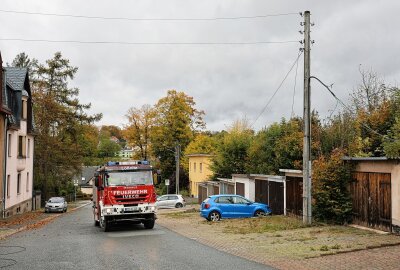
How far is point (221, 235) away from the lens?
1844 centimetres

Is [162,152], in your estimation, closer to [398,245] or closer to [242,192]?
[242,192]

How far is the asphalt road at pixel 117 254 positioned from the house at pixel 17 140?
57.0 ft

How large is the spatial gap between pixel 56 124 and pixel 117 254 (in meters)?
44.6

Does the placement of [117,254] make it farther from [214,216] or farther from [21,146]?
[21,146]

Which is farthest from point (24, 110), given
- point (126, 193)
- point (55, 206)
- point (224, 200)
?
point (126, 193)

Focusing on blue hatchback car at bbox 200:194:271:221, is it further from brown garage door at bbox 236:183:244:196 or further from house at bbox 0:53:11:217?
house at bbox 0:53:11:217

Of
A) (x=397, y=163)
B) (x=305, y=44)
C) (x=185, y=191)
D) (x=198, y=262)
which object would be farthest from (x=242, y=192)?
(x=185, y=191)

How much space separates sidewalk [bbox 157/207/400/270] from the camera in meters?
11.3

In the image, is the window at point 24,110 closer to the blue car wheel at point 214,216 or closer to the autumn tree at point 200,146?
the blue car wheel at point 214,216

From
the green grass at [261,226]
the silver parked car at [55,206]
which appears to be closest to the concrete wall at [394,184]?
the green grass at [261,226]

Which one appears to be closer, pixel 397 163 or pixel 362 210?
pixel 397 163

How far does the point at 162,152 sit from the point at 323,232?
52813 millimetres

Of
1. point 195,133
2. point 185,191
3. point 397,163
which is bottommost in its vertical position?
point 185,191

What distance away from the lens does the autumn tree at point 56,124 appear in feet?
170
